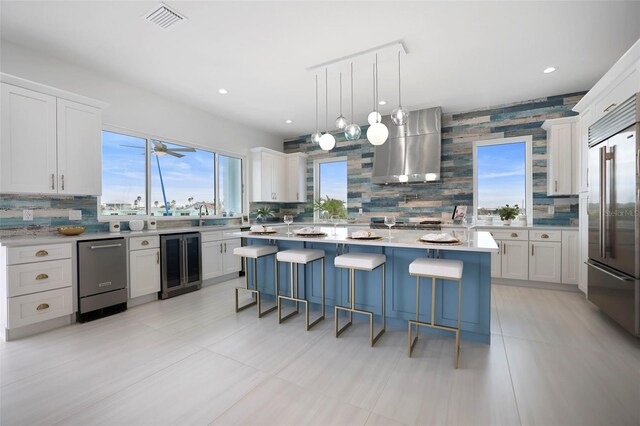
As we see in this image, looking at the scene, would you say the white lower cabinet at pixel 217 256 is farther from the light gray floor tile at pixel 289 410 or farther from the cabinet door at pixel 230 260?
the light gray floor tile at pixel 289 410

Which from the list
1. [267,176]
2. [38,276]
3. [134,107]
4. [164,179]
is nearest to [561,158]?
[267,176]

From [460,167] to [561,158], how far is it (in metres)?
1.35

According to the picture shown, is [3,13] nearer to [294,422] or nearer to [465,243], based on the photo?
[294,422]

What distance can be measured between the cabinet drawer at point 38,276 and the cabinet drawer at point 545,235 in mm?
5731

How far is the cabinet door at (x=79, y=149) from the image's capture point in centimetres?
305

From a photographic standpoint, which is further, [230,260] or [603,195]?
[230,260]

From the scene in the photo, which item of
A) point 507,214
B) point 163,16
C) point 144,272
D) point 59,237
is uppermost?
point 163,16

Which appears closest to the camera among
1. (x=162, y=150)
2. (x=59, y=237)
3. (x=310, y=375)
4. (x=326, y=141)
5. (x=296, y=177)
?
(x=310, y=375)

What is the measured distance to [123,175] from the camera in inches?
155

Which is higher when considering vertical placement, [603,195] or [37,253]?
[603,195]

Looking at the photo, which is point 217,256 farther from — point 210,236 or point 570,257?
point 570,257

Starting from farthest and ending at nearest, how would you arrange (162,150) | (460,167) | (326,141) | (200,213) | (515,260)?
1. (460,167)
2. (200,213)
3. (162,150)
4. (515,260)
5. (326,141)

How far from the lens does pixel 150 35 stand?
9.13 ft

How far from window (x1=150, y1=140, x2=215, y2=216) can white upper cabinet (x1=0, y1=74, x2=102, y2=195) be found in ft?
3.27
